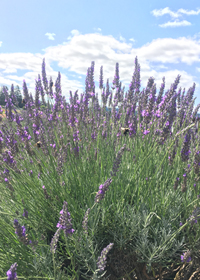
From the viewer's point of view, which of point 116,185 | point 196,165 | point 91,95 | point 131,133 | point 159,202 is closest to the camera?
point 196,165

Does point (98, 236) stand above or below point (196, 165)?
below

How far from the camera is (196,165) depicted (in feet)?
5.66

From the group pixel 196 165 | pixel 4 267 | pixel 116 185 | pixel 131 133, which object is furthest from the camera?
pixel 131 133

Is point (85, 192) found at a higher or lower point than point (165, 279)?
higher

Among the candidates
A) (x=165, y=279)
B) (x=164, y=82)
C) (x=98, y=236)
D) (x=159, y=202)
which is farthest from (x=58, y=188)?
(x=164, y=82)

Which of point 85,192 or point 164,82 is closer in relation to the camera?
point 85,192

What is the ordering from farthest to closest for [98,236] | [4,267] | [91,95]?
[91,95] → [98,236] → [4,267]

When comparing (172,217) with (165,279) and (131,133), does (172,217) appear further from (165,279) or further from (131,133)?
(131,133)

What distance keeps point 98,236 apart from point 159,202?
0.70 meters

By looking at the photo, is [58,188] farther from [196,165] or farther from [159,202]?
[196,165]

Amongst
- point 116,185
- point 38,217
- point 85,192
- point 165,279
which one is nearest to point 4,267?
point 38,217

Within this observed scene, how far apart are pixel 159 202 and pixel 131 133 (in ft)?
3.03

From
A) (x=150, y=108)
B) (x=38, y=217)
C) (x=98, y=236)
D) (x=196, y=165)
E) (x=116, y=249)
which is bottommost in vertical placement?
(x=116, y=249)

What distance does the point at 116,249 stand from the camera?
1858mm
